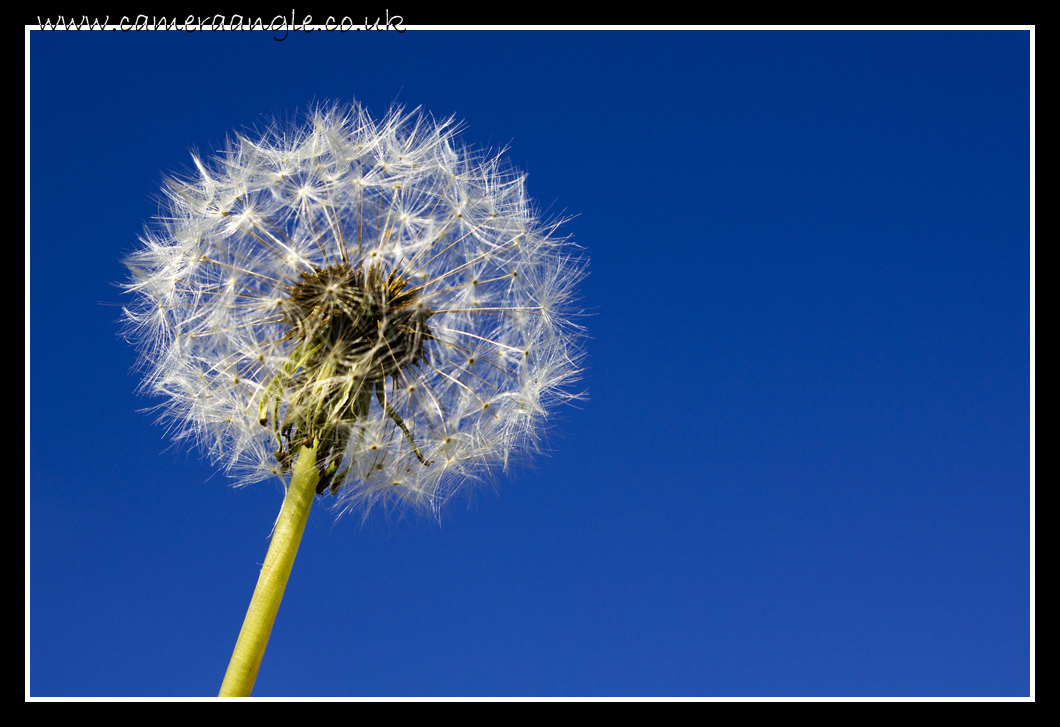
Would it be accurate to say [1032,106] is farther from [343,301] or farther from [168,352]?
[168,352]

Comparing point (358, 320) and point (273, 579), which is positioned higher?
point (358, 320)

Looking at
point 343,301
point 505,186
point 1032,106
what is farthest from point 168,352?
point 1032,106

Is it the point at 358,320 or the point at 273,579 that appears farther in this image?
the point at 358,320

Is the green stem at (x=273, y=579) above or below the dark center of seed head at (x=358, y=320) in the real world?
below

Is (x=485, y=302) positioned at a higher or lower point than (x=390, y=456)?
higher

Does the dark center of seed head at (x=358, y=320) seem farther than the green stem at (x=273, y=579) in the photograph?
Yes

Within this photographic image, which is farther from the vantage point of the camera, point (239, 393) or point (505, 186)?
point (505, 186)

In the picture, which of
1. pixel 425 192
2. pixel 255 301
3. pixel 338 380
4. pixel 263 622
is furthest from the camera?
pixel 425 192


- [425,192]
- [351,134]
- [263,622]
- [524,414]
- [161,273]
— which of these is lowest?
[263,622]
